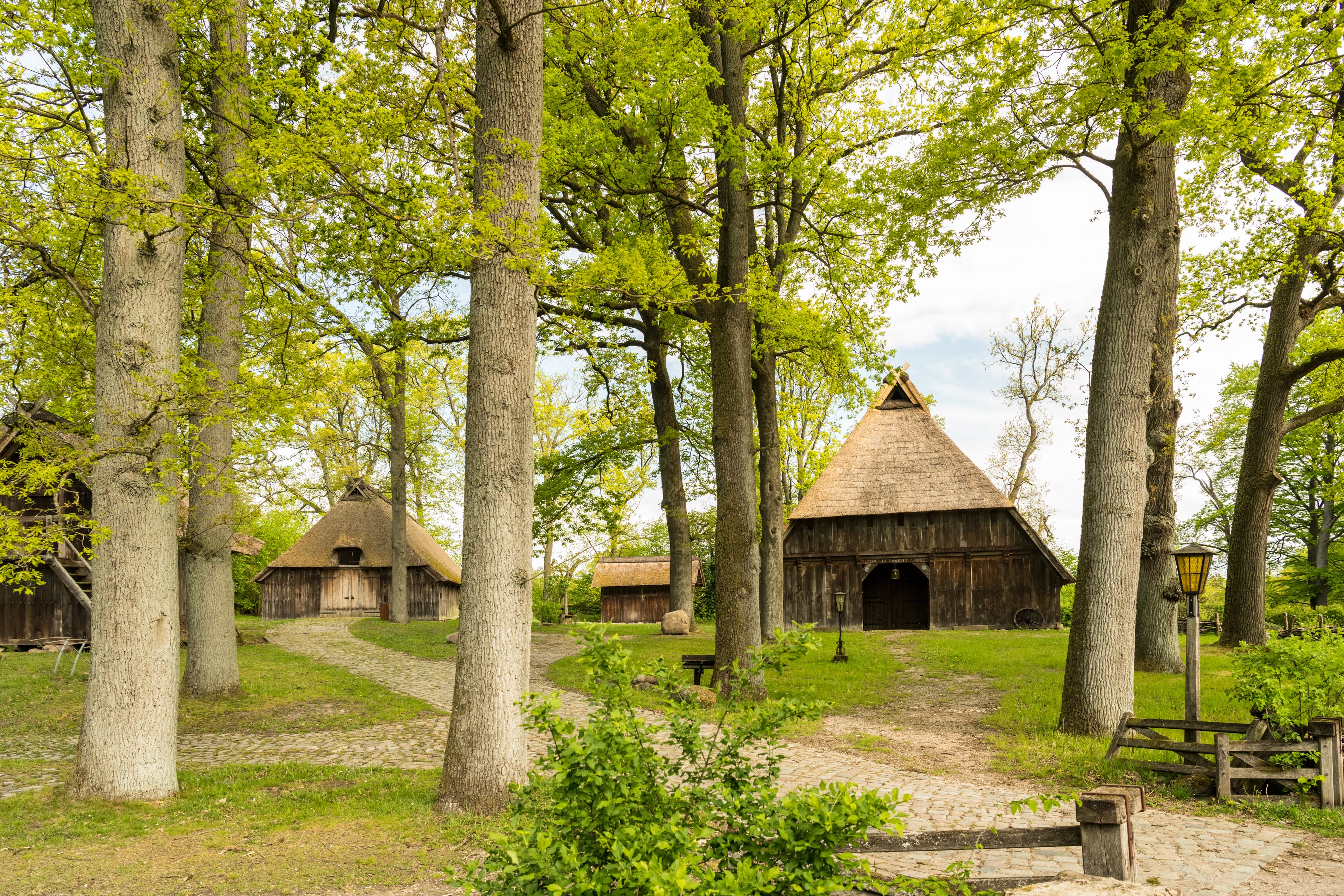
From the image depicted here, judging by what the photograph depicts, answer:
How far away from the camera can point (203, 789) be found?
7.79 metres

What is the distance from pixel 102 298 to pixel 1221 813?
11.6 m

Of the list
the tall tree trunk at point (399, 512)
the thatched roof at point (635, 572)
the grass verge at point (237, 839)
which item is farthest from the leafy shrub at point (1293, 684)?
the thatched roof at point (635, 572)

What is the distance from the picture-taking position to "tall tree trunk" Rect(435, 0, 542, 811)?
270 inches

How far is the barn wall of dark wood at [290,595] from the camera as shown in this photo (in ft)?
108

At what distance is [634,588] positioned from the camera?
1368 inches

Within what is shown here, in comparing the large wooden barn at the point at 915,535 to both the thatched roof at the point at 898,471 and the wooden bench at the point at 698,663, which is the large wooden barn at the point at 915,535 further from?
the wooden bench at the point at 698,663

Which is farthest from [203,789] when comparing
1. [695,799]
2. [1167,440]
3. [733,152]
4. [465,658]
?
[1167,440]

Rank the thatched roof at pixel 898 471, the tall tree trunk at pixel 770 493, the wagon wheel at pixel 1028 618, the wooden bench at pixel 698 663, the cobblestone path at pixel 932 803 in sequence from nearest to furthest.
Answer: the cobblestone path at pixel 932 803 < the wooden bench at pixel 698 663 < the tall tree trunk at pixel 770 493 < the wagon wheel at pixel 1028 618 < the thatched roof at pixel 898 471

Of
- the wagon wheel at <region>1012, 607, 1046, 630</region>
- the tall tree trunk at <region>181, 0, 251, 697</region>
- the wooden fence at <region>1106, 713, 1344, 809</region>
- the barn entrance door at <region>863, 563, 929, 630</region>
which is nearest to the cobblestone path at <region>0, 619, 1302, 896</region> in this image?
the wooden fence at <region>1106, 713, 1344, 809</region>

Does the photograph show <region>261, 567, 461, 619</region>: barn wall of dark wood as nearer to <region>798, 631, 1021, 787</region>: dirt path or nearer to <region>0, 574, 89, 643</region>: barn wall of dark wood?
<region>0, 574, 89, 643</region>: barn wall of dark wood

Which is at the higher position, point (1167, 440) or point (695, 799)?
point (1167, 440)

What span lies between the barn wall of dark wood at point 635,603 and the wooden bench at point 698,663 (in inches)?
791

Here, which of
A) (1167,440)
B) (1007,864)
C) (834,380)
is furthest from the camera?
(834,380)

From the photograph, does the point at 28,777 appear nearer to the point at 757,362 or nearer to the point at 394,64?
the point at 394,64
